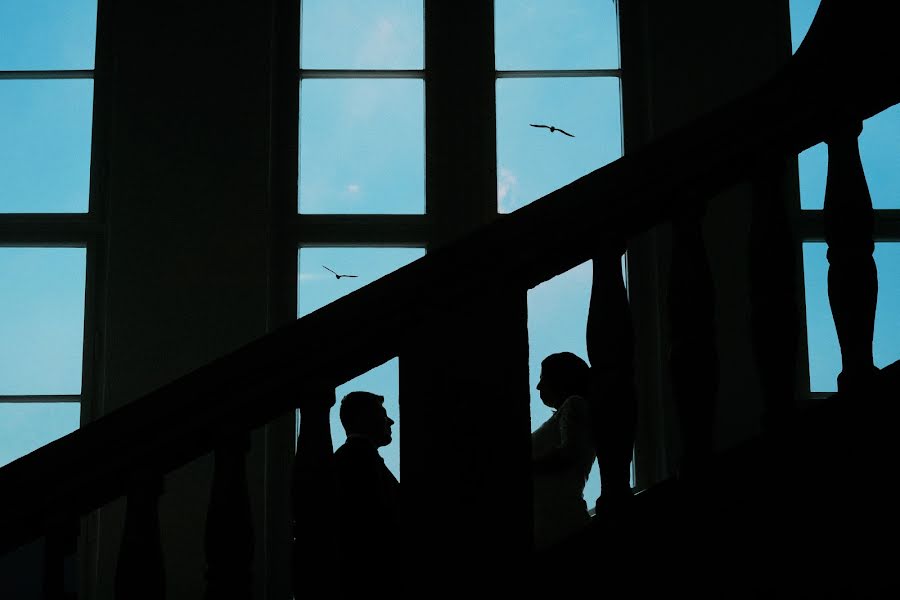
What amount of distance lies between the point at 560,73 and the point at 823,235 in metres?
1.32

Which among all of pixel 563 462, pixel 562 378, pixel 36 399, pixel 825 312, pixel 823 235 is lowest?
pixel 563 462

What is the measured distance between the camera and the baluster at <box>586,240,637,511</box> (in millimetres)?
1266

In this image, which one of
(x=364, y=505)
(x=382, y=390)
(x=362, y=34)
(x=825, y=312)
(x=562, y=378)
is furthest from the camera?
(x=362, y=34)

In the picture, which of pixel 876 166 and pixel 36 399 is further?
pixel 876 166

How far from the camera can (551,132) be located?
13.7 ft

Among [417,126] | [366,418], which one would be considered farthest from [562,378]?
[417,126]

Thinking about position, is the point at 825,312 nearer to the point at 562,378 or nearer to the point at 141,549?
the point at 562,378

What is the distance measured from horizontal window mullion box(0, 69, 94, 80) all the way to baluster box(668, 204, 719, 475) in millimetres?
3520

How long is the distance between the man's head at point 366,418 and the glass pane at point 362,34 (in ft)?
6.93

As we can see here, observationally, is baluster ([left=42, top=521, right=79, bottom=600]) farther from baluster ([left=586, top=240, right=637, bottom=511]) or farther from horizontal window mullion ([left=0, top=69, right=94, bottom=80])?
horizontal window mullion ([left=0, top=69, right=94, bottom=80])

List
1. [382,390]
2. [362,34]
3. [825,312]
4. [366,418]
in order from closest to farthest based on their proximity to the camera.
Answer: [366,418]
[382,390]
[825,312]
[362,34]

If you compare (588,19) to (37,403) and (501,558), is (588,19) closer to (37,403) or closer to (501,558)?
(37,403)

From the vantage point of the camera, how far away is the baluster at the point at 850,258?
4.06ft

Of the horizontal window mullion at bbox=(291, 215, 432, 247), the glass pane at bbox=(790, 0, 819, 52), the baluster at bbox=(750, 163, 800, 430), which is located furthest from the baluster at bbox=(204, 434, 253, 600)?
the glass pane at bbox=(790, 0, 819, 52)
